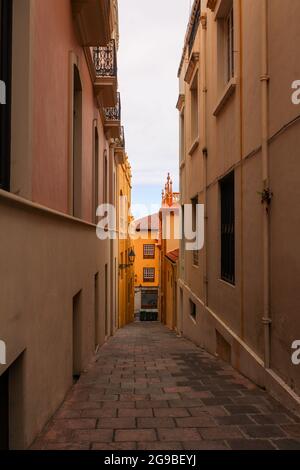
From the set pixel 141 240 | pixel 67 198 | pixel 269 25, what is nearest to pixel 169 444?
pixel 67 198

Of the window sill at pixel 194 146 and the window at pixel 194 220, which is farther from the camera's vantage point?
the window at pixel 194 220

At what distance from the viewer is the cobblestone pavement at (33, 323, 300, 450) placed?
393 centimetres

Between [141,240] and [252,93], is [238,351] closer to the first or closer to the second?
[252,93]

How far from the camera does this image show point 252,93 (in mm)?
6254

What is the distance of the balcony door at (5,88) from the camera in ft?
12.8

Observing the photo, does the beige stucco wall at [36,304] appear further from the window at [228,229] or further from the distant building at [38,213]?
the window at [228,229]

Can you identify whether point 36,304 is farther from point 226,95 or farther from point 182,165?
point 182,165

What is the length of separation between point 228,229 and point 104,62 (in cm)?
537

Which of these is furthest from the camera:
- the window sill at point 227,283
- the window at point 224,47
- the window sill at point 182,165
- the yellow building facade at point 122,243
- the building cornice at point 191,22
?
the yellow building facade at point 122,243

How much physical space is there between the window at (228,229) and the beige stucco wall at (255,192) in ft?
0.60

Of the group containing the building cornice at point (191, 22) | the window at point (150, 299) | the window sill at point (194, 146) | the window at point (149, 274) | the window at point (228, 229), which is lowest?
the window at point (150, 299)

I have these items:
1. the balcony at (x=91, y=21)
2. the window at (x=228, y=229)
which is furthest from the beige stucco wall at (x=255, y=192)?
the balcony at (x=91, y=21)

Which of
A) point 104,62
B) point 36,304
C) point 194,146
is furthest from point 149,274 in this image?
point 36,304

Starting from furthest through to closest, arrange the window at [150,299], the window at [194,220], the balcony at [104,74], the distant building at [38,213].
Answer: the window at [150,299]
the window at [194,220]
the balcony at [104,74]
the distant building at [38,213]
